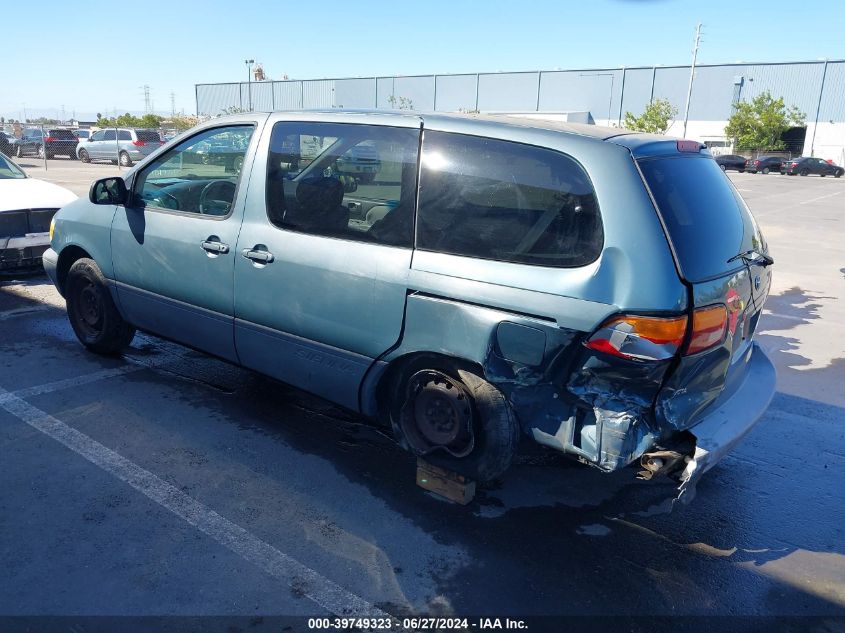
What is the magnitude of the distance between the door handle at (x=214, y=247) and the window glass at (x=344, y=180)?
0.38 m

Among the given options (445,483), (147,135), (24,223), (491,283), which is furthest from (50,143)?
(491,283)

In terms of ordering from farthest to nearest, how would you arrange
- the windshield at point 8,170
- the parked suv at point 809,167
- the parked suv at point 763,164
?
the parked suv at point 763,164
the parked suv at point 809,167
the windshield at point 8,170

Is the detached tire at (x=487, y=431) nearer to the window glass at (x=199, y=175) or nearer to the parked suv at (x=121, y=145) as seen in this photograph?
the window glass at (x=199, y=175)

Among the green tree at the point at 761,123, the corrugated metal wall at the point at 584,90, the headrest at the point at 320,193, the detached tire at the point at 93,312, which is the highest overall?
the corrugated metal wall at the point at 584,90

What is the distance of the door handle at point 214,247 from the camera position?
13.1 feet

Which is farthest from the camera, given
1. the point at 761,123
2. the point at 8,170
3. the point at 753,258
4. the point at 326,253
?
the point at 761,123

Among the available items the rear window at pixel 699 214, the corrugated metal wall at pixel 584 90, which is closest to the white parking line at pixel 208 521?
the rear window at pixel 699 214

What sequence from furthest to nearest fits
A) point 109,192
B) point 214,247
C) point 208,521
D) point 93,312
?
point 93,312 → point 109,192 → point 214,247 → point 208,521

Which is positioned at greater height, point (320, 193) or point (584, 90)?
point (584, 90)

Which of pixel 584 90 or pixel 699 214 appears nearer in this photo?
pixel 699 214

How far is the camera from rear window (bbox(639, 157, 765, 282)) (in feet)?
9.38

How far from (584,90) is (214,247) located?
6964 centimetres

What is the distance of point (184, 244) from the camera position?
4262 mm

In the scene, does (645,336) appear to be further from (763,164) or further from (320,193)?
(763,164)
